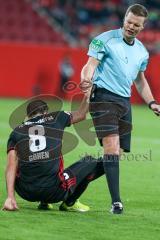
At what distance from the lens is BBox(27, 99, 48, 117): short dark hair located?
7824 millimetres

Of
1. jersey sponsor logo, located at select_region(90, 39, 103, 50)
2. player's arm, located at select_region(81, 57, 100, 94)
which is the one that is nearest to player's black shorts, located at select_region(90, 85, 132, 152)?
player's arm, located at select_region(81, 57, 100, 94)

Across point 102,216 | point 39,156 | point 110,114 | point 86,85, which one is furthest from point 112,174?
point 86,85

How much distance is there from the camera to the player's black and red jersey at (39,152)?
7770 mm

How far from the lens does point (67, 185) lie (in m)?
7.90

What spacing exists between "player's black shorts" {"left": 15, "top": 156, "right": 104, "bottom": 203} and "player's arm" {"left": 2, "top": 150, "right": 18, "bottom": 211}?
5.7 inches

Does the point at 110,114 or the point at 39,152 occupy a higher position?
the point at 110,114

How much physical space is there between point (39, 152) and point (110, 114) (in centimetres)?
83

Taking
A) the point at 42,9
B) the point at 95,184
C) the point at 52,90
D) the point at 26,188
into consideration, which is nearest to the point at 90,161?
the point at 26,188

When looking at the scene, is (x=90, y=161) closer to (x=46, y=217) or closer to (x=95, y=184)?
(x=46, y=217)

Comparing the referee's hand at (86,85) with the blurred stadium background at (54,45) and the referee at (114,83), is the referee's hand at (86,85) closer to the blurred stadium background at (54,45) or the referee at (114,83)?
the referee at (114,83)

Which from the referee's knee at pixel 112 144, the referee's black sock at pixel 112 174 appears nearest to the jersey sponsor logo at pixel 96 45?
the referee's knee at pixel 112 144

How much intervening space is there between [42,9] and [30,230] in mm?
24172

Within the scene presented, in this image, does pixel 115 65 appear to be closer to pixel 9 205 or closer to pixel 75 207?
pixel 75 207

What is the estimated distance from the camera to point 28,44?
27656 mm
